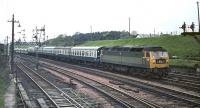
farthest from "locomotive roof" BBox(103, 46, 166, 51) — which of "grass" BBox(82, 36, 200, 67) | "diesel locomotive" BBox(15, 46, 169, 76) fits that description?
"grass" BBox(82, 36, 200, 67)

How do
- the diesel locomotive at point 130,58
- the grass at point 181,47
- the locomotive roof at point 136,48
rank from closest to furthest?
1. the diesel locomotive at point 130,58
2. the locomotive roof at point 136,48
3. the grass at point 181,47

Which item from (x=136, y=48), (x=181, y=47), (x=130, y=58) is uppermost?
(x=181, y=47)

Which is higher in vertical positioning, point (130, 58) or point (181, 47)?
point (181, 47)

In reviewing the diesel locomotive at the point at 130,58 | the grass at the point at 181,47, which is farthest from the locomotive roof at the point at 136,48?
the grass at the point at 181,47

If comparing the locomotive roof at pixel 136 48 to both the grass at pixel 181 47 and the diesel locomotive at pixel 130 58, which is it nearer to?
the diesel locomotive at pixel 130 58

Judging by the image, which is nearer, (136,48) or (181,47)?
(136,48)

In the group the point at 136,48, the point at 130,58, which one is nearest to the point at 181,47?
the point at 130,58

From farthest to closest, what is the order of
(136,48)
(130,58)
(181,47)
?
1. (181,47)
2. (130,58)
3. (136,48)

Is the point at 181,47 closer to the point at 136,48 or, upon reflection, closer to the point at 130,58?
the point at 130,58

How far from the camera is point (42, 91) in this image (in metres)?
25.0

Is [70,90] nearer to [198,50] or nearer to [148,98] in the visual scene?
[148,98]

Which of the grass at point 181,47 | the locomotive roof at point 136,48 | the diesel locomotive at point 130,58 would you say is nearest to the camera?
the diesel locomotive at point 130,58

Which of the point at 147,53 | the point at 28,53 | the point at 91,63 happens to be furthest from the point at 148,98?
the point at 28,53

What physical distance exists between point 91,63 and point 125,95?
29661mm
